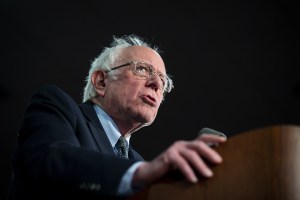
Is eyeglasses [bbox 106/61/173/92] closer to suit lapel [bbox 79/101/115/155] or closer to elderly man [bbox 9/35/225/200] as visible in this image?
elderly man [bbox 9/35/225/200]

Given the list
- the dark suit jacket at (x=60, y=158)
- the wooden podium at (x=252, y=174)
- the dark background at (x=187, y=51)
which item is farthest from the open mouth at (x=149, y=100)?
the dark background at (x=187, y=51)

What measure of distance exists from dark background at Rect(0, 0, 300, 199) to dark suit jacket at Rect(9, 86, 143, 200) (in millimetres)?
1837

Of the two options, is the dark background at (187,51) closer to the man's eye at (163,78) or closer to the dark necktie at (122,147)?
the man's eye at (163,78)

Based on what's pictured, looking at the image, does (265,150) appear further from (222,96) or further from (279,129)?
(222,96)

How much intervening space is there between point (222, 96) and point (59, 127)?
2.65 m

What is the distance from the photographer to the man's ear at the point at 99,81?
7.14ft

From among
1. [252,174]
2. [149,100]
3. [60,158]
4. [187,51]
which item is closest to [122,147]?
[149,100]

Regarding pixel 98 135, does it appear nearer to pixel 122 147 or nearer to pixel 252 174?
pixel 122 147

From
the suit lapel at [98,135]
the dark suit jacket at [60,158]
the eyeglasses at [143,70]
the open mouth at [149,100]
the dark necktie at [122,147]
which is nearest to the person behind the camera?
the dark suit jacket at [60,158]

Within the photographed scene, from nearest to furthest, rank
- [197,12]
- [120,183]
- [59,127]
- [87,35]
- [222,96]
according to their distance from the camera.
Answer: [120,183] → [59,127] → [197,12] → [87,35] → [222,96]

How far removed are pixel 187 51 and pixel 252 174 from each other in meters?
2.71

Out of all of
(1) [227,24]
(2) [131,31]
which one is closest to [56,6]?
(2) [131,31]

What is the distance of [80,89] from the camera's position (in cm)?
383

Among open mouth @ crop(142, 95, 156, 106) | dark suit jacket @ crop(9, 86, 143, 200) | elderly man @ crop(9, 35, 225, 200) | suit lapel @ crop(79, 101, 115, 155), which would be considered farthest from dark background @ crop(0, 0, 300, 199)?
dark suit jacket @ crop(9, 86, 143, 200)
